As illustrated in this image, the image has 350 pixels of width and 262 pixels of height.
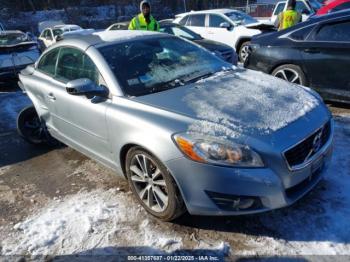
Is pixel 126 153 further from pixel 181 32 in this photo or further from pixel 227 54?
pixel 181 32

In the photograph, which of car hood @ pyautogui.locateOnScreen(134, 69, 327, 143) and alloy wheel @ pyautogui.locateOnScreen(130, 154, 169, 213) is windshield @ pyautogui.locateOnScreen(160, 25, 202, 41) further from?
alloy wheel @ pyautogui.locateOnScreen(130, 154, 169, 213)

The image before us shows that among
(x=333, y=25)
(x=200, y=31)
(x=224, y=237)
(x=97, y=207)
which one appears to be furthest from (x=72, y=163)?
(x=200, y=31)

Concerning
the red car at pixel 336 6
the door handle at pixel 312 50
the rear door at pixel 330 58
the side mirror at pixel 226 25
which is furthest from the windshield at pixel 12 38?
the red car at pixel 336 6

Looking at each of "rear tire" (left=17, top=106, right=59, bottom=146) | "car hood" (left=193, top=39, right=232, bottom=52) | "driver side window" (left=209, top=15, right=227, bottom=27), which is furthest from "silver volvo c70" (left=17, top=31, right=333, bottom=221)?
"driver side window" (left=209, top=15, right=227, bottom=27)

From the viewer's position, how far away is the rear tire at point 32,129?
16.6ft

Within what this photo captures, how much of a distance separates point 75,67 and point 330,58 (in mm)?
3672

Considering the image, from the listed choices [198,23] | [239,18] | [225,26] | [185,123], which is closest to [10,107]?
[185,123]

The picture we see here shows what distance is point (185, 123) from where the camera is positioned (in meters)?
2.79

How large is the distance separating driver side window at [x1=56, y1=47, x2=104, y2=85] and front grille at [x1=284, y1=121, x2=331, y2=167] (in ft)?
6.20

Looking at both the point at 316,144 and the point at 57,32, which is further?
the point at 57,32

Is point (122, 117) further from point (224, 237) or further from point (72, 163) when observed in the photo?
point (72, 163)

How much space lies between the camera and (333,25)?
17.7 feet

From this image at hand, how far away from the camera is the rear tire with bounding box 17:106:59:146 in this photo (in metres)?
5.06

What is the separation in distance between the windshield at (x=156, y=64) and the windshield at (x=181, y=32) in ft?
17.3
